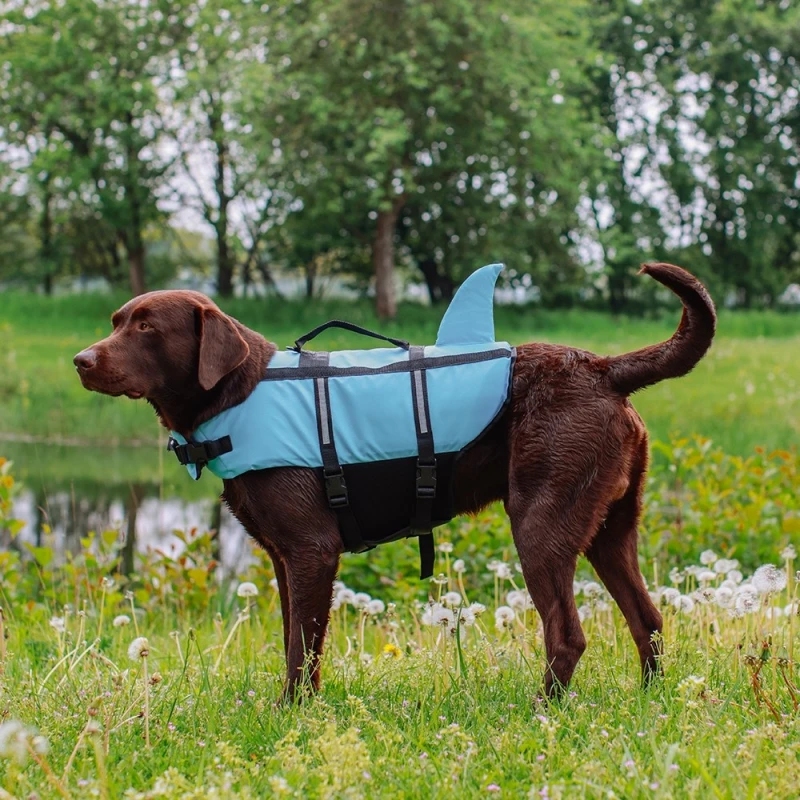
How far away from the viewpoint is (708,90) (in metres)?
31.1

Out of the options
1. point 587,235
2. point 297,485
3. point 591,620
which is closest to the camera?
point 297,485

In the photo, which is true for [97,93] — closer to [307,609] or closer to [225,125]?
[225,125]

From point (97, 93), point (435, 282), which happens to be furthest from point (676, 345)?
point (435, 282)

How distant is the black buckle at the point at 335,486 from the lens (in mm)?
3410

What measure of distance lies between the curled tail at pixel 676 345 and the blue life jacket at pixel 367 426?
41 centimetres

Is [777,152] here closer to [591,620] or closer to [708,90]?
[708,90]

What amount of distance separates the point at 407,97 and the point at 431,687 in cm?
2027

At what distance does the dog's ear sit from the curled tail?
1.31m

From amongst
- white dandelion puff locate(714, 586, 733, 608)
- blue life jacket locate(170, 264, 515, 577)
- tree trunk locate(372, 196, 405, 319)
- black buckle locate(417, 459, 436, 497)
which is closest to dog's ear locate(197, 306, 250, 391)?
blue life jacket locate(170, 264, 515, 577)

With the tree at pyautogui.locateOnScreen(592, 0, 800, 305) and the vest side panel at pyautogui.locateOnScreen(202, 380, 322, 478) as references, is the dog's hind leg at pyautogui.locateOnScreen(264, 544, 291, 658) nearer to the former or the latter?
the vest side panel at pyautogui.locateOnScreen(202, 380, 322, 478)

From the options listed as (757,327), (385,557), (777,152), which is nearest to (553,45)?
(757,327)

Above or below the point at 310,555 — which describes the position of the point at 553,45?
above

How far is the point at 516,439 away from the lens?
343cm

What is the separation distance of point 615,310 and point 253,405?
90.7 feet
